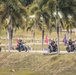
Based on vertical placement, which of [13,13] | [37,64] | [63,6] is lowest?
[37,64]

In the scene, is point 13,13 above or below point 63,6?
below

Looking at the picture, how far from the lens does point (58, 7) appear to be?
38.7m

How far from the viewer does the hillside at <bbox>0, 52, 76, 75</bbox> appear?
34000 mm

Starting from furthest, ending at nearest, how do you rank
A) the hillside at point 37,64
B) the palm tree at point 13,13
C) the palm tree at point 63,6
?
the palm tree at point 13,13 < the palm tree at point 63,6 < the hillside at point 37,64

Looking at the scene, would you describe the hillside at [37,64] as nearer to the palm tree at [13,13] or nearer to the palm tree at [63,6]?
the palm tree at [63,6]

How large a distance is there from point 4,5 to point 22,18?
3437 mm

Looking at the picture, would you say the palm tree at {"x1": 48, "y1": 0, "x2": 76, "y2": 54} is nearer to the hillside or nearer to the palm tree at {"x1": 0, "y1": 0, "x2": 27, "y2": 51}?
the hillside

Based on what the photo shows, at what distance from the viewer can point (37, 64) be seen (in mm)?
37156

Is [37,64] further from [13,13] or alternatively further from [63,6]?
[13,13]

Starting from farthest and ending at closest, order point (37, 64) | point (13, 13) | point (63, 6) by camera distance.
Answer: point (13, 13) < point (63, 6) < point (37, 64)

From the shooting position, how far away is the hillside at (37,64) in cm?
3400

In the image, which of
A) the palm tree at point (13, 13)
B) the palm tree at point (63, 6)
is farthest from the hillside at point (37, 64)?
the palm tree at point (13, 13)

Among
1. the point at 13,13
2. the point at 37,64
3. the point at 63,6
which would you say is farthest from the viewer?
the point at 13,13

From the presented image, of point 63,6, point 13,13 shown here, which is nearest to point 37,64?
point 63,6
